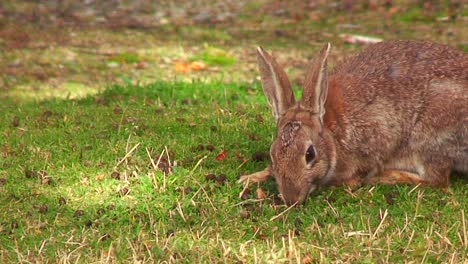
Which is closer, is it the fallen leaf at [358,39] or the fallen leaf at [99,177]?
the fallen leaf at [99,177]

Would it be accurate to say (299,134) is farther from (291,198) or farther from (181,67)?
(181,67)

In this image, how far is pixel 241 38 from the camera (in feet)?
36.1

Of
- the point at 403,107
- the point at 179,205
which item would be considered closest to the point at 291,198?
the point at 179,205

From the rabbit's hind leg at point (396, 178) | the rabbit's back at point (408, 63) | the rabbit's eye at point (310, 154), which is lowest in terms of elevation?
the rabbit's hind leg at point (396, 178)

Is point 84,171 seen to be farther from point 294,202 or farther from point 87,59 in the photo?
point 87,59

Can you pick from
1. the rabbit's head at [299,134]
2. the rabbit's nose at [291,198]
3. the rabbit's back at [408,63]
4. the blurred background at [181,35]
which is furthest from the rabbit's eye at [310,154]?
the blurred background at [181,35]

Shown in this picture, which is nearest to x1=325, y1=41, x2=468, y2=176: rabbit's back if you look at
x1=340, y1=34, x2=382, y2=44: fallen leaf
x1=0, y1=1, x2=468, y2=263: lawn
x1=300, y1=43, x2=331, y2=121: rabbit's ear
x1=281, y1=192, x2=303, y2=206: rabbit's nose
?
x1=300, y1=43, x2=331, y2=121: rabbit's ear

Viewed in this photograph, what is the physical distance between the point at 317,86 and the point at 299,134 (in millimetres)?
356

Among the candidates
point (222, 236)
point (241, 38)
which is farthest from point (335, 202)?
point (241, 38)

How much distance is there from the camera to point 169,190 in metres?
5.50

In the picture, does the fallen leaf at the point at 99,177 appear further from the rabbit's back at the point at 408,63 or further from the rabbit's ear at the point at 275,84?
the rabbit's back at the point at 408,63

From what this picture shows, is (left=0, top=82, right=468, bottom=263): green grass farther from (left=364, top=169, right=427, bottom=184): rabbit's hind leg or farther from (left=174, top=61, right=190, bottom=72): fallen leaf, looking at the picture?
(left=174, top=61, right=190, bottom=72): fallen leaf

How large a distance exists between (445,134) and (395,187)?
453 millimetres

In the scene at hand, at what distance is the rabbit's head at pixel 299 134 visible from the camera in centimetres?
516
